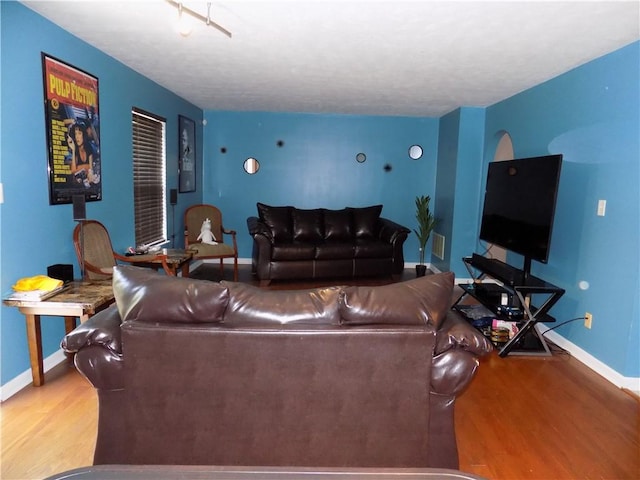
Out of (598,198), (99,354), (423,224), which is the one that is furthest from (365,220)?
(99,354)

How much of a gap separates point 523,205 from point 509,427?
1963mm

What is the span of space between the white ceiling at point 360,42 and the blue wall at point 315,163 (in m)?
1.67

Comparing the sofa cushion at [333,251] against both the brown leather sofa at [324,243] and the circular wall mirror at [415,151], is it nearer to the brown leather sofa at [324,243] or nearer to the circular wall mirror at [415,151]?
the brown leather sofa at [324,243]

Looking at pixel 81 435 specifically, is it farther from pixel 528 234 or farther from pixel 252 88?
pixel 252 88

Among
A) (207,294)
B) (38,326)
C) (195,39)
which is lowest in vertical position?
(38,326)

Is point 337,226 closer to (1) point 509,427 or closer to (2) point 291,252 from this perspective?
(2) point 291,252

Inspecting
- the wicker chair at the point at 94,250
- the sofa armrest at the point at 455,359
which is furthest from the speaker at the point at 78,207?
the sofa armrest at the point at 455,359

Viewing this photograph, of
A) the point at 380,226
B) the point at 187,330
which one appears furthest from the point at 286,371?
the point at 380,226

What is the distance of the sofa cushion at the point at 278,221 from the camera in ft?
19.1

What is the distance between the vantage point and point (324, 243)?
18.9 ft

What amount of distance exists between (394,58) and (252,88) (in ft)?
6.12

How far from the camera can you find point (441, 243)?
247 inches

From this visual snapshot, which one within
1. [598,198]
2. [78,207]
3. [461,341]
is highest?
[598,198]

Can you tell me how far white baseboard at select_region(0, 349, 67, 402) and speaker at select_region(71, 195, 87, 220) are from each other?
965mm
